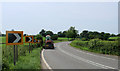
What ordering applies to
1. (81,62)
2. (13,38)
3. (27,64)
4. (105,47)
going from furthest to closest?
(105,47)
(81,62)
(27,64)
(13,38)

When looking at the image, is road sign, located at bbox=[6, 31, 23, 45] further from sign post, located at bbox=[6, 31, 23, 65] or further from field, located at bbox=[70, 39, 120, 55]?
field, located at bbox=[70, 39, 120, 55]

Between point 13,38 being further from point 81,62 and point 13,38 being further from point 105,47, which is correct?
point 105,47

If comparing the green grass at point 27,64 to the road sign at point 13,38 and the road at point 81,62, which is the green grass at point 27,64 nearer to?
the road at point 81,62

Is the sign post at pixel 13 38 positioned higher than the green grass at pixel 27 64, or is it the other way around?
the sign post at pixel 13 38

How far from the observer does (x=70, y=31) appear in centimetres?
14100

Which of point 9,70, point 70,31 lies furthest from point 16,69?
point 70,31

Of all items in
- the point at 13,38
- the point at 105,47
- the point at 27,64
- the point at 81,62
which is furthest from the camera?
the point at 105,47

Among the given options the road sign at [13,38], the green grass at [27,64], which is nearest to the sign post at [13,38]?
the road sign at [13,38]

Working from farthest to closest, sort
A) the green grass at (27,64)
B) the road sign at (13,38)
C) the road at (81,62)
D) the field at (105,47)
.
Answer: the field at (105,47) → the road at (81,62) → the green grass at (27,64) → the road sign at (13,38)

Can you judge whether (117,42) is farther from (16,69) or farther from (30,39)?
(16,69)

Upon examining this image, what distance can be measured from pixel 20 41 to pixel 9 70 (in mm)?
2013

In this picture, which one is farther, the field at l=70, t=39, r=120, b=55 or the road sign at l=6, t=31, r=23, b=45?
the field at l=70, t=39, r=120, b=55

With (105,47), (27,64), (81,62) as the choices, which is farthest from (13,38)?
(105,47)

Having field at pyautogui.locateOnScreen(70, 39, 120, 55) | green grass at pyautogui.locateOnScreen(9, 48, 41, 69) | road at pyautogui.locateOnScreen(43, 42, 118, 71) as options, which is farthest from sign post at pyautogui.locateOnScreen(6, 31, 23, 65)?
field at pyautogui.locateOnScreen(70, 39, 120, 55)
